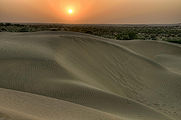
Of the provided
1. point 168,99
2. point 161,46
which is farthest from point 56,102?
point 161,46

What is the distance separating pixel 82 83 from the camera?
26.6 ft

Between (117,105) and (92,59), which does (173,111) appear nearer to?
(117,105)

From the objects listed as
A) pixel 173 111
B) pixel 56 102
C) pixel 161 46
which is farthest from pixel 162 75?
pixel 161 46

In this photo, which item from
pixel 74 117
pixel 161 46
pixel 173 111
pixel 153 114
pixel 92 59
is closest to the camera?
pixel 74 117

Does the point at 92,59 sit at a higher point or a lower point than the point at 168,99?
higher

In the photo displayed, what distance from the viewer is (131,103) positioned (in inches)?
297

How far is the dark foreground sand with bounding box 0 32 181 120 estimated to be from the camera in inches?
223

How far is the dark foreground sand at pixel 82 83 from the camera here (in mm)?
5672

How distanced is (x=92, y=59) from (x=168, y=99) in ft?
15.3

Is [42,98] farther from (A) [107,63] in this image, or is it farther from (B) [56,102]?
(A) [107,63]

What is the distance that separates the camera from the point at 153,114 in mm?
7129

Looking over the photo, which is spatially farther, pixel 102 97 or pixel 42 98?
pixel 102 97

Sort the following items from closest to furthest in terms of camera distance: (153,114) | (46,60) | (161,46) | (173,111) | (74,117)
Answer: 1. (74,117)
2. (153,114)
3. (173,111)
4. (46,60)
5. (161,46)

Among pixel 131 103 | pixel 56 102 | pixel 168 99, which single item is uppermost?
pixel 56 102
